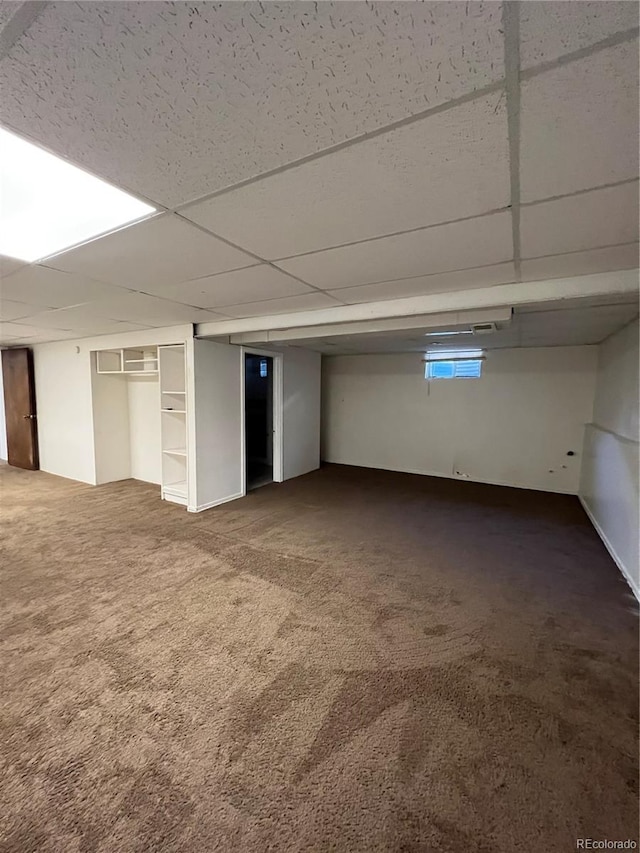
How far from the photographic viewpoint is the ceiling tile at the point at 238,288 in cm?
239

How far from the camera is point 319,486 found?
5762 millimetres

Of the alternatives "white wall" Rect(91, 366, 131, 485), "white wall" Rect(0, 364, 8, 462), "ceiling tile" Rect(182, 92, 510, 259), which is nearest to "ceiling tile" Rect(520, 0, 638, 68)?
"ceiling tile" Rect(182, 92, 510, 259)

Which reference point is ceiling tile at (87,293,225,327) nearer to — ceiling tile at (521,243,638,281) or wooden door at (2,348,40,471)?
ceiling tile at (521,243,638,281)

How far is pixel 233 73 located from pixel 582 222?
154 cm

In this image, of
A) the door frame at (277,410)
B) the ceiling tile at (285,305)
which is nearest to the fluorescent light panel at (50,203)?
the ceiling tile at (285,305)

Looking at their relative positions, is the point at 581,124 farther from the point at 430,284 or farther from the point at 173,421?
the point at 173,421

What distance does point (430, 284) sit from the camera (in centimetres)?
263

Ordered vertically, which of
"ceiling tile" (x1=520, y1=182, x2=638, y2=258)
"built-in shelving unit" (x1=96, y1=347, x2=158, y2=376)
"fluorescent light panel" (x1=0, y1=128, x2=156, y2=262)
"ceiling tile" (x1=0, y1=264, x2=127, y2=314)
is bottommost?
"built-in shelving unit" (x1=96, y1=347, x2=158, y2=376)

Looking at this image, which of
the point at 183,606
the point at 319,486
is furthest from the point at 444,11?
the point at 319,486

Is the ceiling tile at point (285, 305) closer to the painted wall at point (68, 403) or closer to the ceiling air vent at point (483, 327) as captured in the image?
the ceiling air vent at point (483, 327)

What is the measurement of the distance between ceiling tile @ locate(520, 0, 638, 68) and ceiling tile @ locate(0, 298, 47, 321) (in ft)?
12.7

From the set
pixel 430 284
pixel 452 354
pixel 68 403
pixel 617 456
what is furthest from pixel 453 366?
pixel 68 403

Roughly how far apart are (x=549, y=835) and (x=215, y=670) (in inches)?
60.8

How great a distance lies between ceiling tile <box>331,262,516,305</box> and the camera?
236 centimetres
